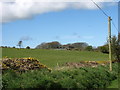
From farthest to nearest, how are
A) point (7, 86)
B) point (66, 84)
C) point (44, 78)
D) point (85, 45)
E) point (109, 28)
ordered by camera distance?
point (85, 45) → point (109, 28) → point (66, 84) → point (44, 78) → point (7, 86)

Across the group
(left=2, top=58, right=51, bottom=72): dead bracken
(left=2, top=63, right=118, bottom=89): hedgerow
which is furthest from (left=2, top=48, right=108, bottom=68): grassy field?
(left=2, top=63, right=118, bottom=89): hedgerow

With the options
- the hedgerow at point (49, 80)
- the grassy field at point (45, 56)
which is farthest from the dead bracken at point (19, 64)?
the grassy field at point (45, 56)

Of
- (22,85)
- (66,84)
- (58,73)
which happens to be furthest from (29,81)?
(58,73)

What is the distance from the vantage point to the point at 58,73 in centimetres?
1736

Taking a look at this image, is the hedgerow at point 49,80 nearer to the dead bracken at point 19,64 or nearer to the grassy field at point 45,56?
the dead bracken at point 19,64

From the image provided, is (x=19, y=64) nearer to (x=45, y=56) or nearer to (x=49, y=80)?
(x=49, y=80)

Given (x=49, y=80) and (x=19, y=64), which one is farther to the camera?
(x=19, y=64)

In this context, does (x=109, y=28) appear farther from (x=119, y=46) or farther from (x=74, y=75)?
(x=119, y=46)

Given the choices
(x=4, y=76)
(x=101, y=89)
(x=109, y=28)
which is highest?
(x=109, y=28)

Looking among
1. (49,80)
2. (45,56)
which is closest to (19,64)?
(49,80)

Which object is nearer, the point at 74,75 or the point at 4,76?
the point at 4,76

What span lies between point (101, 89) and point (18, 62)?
200 inches

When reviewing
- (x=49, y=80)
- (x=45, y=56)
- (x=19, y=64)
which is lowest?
(x=49, y=80)

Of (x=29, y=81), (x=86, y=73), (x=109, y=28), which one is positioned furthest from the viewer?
(x=109, y=28)
